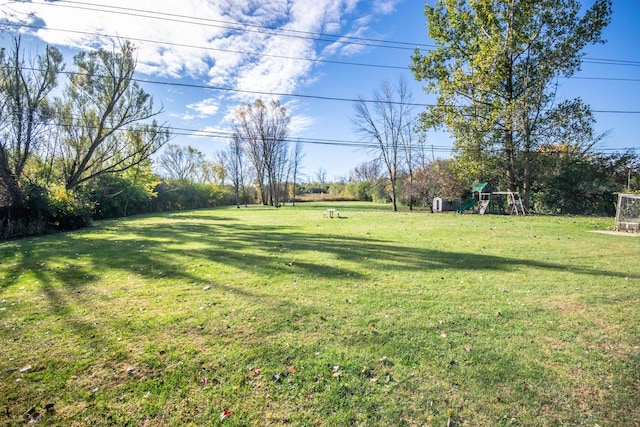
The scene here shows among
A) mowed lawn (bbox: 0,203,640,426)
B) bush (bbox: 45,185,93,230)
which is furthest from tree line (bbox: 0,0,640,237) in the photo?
mowed lawn (bbox: 0,203,640,426)

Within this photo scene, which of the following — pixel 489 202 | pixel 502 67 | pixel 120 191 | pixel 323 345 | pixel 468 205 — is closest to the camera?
pixel 323 345

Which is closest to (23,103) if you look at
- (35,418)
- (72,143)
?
(72,143)

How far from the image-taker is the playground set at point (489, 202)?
2039cm

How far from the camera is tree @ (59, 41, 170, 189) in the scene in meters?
17.7

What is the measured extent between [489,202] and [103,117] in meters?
26.6

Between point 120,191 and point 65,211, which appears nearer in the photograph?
point 65,211

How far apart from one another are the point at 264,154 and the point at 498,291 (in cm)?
3966

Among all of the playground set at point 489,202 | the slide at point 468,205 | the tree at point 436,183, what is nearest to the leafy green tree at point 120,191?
the tree at point 436,183

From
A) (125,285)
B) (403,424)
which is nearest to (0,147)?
(125,285)

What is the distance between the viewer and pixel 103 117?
60.1 ft

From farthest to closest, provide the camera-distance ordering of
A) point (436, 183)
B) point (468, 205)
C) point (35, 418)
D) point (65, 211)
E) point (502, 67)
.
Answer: point (436, 183) → point (468, 205) → point (502, 67) → point (65, 211) → point (35, 418)

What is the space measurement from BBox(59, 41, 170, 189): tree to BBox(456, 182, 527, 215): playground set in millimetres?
22687

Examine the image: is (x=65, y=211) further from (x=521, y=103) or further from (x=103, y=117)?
(x=521, y=103)

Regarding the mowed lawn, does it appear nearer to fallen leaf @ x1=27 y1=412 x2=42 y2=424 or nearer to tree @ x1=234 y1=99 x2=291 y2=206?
fallen leaf @ x1=27 y1=412 x2=42 y2=424
